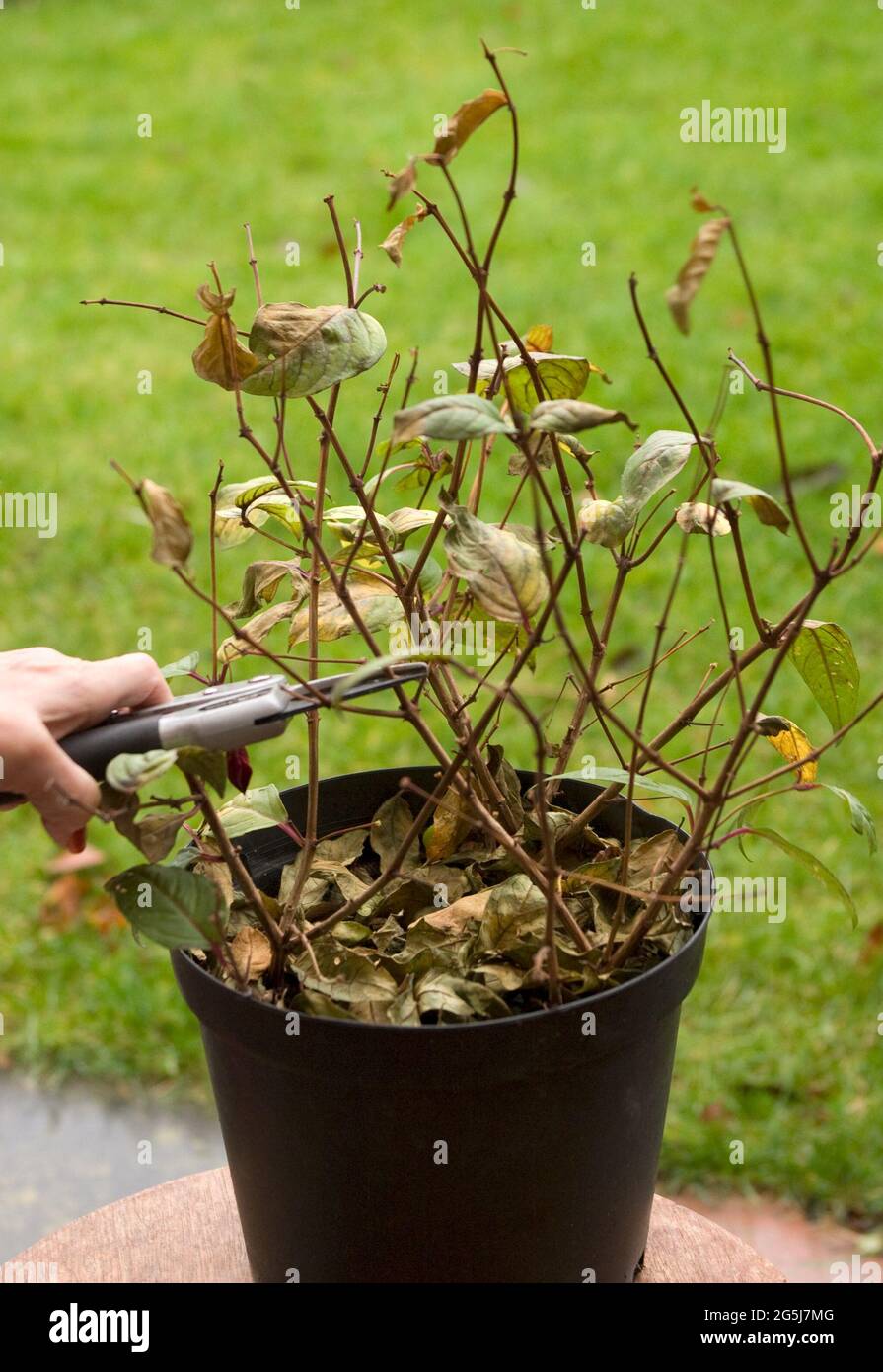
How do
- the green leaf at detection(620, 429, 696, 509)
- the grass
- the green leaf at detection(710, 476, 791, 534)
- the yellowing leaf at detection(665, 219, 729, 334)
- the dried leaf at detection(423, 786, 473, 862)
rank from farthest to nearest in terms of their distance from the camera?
the grass, the dried leaf at detection(423, 786, 473, 862), the green leaf at detection(620, 429, 696, 509), the green leaf at detection(710, 476, 791, 534), the yellowing leaf at detection(665, 219, 729, 334)

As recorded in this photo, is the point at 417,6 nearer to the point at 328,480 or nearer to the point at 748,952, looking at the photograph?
the point at 328,480

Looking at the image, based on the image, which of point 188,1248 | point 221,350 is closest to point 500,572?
point 221,350

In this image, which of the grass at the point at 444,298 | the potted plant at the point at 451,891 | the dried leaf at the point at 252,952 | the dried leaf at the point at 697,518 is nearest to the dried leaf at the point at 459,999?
the potted plant at the point at 451,891

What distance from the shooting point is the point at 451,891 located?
95 cm

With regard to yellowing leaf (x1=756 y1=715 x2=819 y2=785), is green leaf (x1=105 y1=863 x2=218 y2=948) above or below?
below

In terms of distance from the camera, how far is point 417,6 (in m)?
4.92

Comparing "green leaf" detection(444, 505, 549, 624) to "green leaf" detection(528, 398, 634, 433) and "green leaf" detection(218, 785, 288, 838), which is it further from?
"green leaf" detection(218, 785, 288, 838)

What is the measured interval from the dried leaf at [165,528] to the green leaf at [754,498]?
10.5 inches

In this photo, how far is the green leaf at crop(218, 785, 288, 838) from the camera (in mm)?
891

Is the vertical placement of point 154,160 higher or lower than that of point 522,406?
higher

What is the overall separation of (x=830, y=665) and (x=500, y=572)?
0.26 m

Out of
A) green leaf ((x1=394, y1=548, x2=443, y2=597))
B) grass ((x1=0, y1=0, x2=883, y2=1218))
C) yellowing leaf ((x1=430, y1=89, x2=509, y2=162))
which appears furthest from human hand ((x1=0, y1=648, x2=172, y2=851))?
grass ((x1=0, y1=0, x2=883, y2=1218))

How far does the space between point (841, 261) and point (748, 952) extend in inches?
82.3
